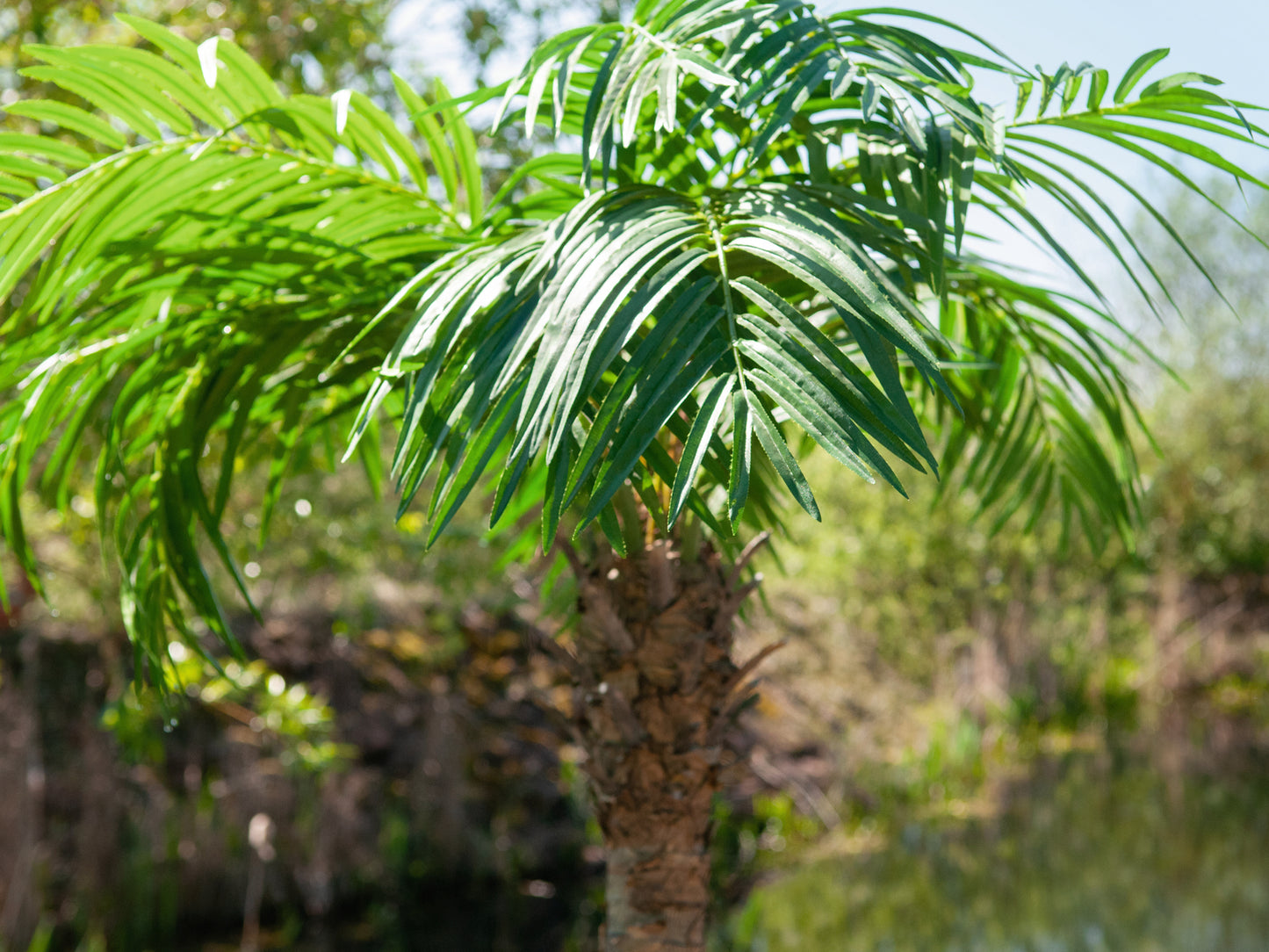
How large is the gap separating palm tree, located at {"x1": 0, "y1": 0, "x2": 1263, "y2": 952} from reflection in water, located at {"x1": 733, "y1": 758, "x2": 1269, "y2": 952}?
3.98m

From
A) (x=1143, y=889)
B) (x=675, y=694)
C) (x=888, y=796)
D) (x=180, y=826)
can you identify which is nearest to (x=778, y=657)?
(x=888, y=796)

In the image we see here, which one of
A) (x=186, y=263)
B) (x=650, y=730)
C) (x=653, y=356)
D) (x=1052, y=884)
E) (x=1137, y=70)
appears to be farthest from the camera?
(x=1052, y=884)

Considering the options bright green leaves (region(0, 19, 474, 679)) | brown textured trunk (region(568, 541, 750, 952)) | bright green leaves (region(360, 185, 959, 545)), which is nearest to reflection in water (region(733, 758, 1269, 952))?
brown textured trunk (region(568, 541, 750, 952))

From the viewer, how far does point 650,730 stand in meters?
1.81

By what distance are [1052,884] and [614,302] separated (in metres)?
6.45

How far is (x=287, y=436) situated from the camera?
1927mm

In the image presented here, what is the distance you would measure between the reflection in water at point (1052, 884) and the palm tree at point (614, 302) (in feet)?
13.1

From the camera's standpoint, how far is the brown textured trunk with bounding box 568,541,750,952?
1.80 metres

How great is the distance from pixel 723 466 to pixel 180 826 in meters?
5.15

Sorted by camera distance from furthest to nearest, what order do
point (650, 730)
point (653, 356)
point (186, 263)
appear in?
point (650, 730)
point (186, 263)
point (653, 356)

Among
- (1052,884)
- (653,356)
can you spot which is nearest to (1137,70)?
(653,356)

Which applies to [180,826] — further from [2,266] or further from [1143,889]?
[1143,889]

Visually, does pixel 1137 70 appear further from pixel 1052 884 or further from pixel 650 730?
pixel 1052 884

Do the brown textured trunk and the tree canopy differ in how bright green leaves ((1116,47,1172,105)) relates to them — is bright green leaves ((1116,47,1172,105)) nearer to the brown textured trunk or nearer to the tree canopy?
the tree canopy
